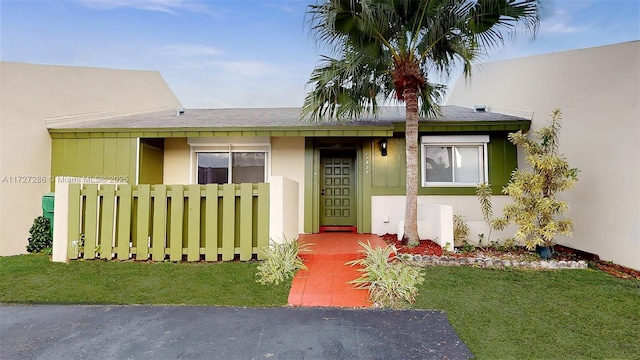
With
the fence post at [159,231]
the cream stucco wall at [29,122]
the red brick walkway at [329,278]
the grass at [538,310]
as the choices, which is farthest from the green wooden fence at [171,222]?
the grass at [538,310]

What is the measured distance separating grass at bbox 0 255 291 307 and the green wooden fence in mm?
246

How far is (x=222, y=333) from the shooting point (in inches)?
125

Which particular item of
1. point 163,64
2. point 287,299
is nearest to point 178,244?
point 287,299

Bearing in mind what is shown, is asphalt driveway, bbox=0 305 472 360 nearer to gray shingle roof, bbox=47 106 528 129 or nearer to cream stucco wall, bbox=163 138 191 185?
gray shingle roof, bbox=47 106 528 129

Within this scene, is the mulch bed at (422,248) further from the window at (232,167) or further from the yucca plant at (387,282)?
the window at (232,167)

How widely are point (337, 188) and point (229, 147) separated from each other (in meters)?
3.18

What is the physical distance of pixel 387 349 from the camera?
289cm

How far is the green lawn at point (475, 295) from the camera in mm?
3025

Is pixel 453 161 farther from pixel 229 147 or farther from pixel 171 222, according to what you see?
pixel 171 222

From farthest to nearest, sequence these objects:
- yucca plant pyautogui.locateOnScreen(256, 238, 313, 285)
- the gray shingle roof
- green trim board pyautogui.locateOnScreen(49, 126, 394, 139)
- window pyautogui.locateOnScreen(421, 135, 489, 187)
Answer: window pyautogui.locateOnScreen(421, 135, 489, 187) → the gray shingle roof → green trim board pyautogui.locateOnScreen(49, 126, 394, 139) → yucca plant pyautogui.locateOnScreen(256, 238, 313, 285)

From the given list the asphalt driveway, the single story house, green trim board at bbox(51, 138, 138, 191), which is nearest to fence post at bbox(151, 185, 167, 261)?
the asphalt driveway

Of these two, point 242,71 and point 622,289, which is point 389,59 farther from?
point 242,71

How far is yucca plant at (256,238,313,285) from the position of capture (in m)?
4.62

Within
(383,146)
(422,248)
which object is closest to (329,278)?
(422,248)
